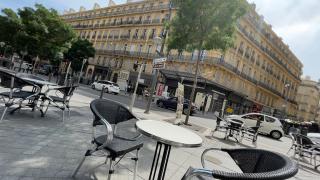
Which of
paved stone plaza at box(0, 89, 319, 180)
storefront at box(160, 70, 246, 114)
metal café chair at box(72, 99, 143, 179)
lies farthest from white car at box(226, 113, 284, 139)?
storefront at box(160, 70, 246, 114)

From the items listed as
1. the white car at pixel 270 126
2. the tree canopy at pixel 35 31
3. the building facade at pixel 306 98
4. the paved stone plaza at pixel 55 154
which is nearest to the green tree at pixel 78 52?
the tree canopy at pixel 35 31

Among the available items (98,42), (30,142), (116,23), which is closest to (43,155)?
(30,142)

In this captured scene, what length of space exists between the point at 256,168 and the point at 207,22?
1032 centimetres

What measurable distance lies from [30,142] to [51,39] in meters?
28.0

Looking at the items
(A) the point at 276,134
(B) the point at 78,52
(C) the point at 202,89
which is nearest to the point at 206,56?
(C) the point at 202,89

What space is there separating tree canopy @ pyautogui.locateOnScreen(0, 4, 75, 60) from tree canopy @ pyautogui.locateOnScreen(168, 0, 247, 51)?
2043 centimetres

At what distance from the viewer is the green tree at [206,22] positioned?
11.7 meters

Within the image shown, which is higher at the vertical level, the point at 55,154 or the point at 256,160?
the point at 256,160

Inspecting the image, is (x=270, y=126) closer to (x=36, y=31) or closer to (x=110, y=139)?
(x=110, y=139)

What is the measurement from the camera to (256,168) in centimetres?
253

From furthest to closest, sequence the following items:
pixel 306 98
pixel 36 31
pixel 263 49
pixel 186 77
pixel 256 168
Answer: pixel 306 98, pixel 263 49, pixel 186 77, pixel 36 31, pixel 256 168

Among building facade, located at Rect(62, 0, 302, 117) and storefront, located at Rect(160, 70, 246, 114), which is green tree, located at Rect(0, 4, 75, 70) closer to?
building facade, located at Rect(62, 0, 302, 117)

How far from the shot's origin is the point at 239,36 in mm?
38969

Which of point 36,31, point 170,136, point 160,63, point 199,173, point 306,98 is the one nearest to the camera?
point 199,173
